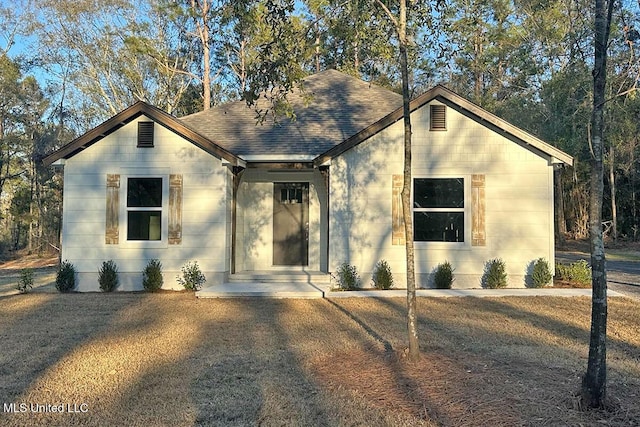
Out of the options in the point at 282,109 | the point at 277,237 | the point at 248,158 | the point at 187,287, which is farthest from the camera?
the point at 277,237

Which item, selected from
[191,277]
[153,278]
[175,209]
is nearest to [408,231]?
[191,277]

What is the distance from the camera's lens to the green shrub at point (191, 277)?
1075cm

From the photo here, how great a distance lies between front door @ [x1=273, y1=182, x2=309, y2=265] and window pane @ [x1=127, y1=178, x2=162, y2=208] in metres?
3.04

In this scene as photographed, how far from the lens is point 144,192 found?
11.1 metres

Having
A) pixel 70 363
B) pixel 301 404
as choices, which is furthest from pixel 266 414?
pixel 70 363

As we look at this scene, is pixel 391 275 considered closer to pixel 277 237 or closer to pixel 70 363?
pixel 277 237

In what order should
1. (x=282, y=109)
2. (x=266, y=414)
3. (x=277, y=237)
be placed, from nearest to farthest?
(x=266, y=414) → (x=282, y=109) → (x=277, y=237)

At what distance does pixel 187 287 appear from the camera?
10773 mm

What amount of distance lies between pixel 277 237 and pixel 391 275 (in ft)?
11.2

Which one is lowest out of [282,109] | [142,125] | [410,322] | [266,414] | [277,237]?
[266,414]

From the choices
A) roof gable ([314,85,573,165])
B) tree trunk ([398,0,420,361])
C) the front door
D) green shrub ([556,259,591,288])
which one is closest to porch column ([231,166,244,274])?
the front door

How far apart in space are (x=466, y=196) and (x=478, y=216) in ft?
1.72

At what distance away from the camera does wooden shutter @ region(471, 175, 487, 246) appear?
1084 centimetres

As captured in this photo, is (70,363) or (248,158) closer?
(70,363)
